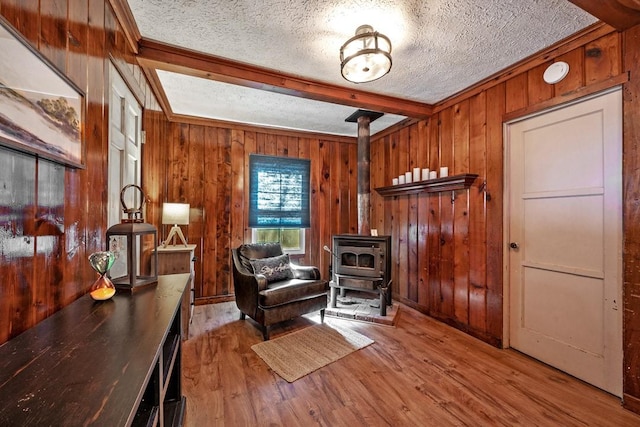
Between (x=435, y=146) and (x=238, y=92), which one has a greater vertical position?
(x=238, y=92)

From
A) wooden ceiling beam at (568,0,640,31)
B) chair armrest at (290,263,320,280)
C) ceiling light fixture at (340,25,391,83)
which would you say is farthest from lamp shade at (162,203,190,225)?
wooden ceiling beam at (568,0,640,31)

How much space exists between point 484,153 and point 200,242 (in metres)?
3.61

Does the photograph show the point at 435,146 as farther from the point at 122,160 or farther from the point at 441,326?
the point at 122,160

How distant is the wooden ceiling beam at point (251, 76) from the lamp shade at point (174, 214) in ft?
4.66

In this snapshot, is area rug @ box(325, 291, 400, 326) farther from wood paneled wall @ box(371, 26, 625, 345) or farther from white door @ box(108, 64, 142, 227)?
white door @ box(108, 64, 142, 227)

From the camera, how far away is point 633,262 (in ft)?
5.71

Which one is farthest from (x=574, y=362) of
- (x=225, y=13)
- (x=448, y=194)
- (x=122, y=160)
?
(x=122, y=160)

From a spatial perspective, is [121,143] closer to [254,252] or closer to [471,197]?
[254,252]

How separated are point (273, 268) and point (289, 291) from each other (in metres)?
0.44

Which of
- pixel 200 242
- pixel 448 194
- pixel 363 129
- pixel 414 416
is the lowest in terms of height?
pixel 414 416

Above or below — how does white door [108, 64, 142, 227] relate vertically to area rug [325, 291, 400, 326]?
above

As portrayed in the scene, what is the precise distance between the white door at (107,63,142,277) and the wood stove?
7.28 feet

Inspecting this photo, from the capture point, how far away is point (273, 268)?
10.2ft

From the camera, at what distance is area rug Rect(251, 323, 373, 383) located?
218 centimetres
